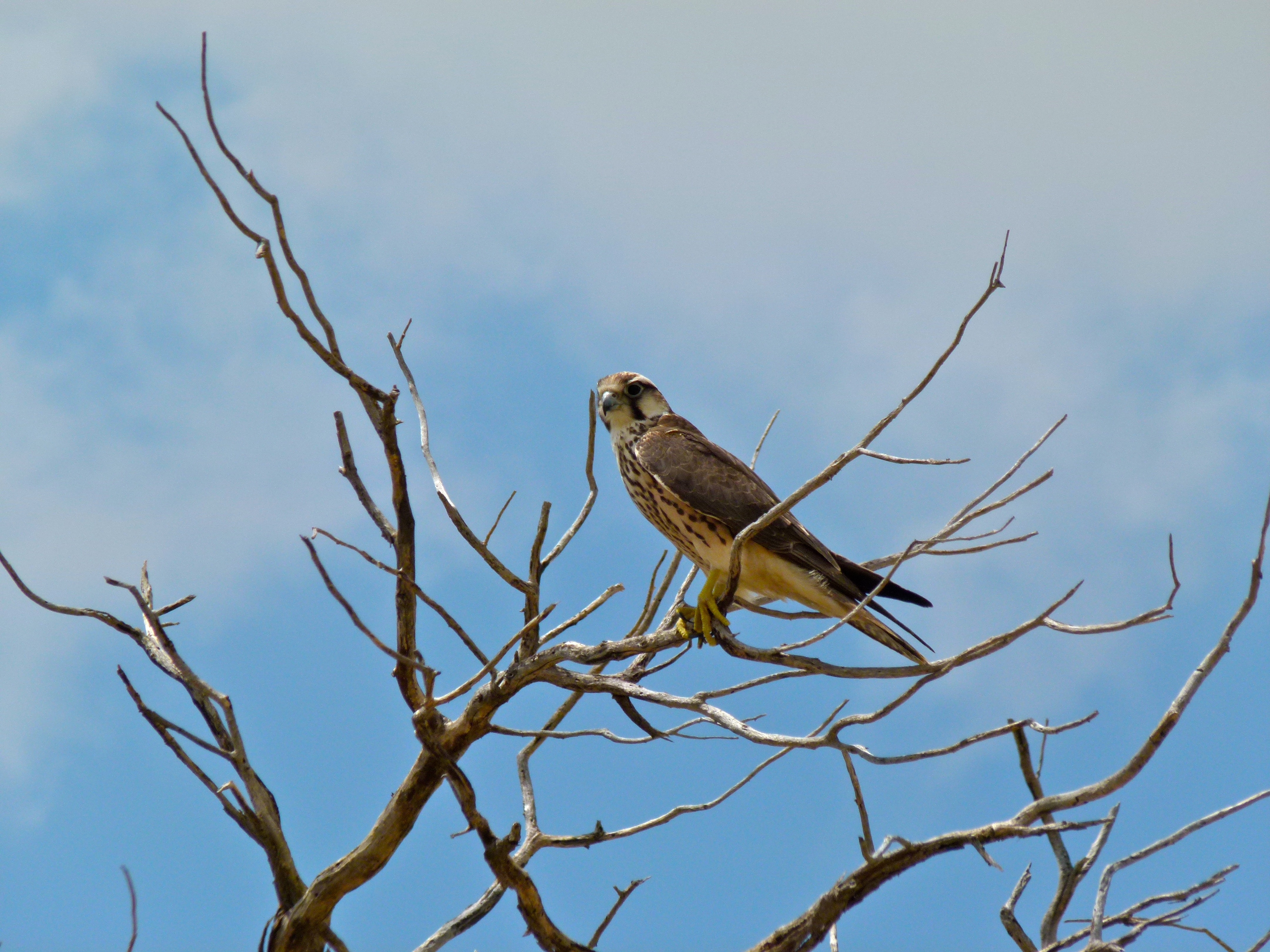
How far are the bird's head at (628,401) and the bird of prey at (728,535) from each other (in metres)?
0.18

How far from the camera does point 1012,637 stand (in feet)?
7.94

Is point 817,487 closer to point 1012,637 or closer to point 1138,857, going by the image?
point 1012,637

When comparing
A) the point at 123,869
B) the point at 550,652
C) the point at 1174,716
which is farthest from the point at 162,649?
the point at 1174,716

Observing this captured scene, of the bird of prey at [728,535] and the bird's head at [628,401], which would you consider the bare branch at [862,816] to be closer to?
the bird of prey at [728,535]

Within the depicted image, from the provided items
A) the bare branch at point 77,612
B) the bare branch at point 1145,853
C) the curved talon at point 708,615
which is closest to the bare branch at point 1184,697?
the bare branch at point 1145,853

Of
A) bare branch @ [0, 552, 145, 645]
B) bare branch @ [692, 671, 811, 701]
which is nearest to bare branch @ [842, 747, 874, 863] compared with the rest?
bare branch @ [692, 671, 811, 701]

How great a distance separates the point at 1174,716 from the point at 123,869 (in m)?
2.38

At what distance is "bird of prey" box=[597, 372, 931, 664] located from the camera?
3504 mm

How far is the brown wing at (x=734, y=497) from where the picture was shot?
380 cm

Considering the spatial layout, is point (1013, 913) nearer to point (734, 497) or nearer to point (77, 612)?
point (734, 497)

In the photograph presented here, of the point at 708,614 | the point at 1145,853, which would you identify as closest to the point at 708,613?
the point at 708,614

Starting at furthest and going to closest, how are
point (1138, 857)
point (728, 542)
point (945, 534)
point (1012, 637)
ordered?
point (728, 542) < point (945, 534) < point (1138, 857) < point (1012, 637)

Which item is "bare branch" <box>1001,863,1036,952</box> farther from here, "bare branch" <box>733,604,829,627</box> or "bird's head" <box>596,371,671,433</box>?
"bird's head" <box>596,371,671,433</box>

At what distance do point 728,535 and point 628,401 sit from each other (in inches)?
43.8
